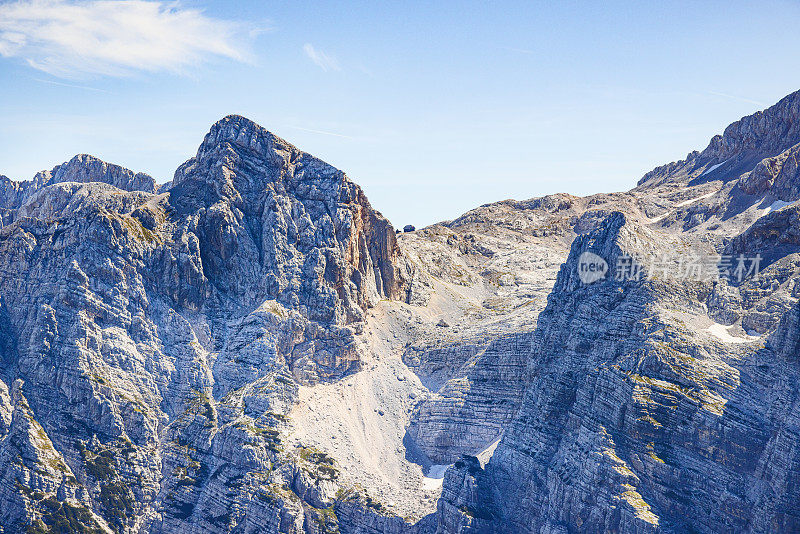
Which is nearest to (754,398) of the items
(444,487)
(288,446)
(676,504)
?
(676,504)

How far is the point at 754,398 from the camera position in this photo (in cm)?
15288

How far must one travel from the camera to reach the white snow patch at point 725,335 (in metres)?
168

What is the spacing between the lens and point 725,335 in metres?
172

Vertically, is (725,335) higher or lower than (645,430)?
higher

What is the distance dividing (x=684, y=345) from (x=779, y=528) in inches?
1617

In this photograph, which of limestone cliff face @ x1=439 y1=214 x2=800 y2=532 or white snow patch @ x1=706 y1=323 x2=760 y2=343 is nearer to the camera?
limestone cliff face @ x1=439 y1=214 x2=800 y2=532

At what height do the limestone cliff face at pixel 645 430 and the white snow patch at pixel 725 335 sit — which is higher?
the white snow patch at pixel 725 335

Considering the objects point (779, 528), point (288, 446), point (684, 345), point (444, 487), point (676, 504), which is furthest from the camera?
point (288, 446)

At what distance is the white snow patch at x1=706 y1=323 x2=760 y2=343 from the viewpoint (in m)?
168

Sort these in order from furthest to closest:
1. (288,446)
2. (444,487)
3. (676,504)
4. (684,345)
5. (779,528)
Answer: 1. (288,446)
2. (444,487)
3. (684,345)
4. (676,504)
5. (779,528)

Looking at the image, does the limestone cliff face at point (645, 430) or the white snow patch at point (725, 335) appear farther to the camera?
the white snow patch at point (725, 335)

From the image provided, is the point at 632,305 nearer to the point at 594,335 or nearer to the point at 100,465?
the point at 594,335

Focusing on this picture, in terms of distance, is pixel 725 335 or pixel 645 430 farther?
pixel 725 335

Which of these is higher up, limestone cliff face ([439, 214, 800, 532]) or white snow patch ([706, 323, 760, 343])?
white snow patch ([706, 323, 760, 343])
